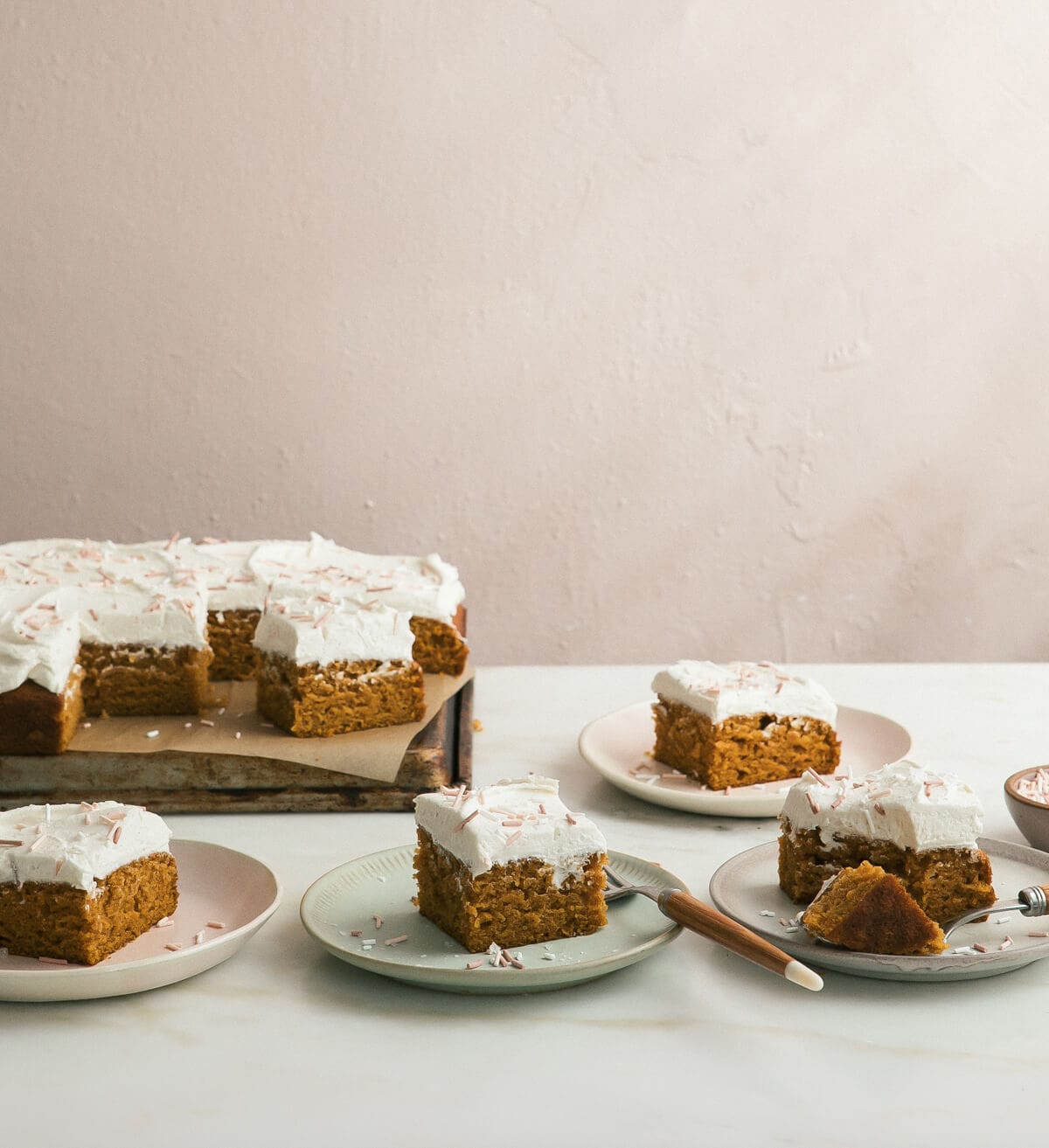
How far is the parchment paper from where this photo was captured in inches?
73.9

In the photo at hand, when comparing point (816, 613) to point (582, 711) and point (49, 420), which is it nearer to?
point (582, 711)

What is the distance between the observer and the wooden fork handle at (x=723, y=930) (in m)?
1.17

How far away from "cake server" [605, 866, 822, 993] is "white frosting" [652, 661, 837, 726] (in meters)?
0.49

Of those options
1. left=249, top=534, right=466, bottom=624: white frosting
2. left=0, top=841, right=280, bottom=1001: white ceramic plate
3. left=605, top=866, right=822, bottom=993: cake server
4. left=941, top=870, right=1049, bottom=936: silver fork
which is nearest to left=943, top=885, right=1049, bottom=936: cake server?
left=941, top=870, right=1049, bottom=936: silver fork

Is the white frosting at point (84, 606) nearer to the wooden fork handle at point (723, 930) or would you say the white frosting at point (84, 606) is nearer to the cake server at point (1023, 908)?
the wooden fork handle at point (723, 930)

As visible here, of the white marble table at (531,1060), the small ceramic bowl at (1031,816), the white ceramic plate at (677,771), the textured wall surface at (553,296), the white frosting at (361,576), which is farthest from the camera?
the textured wall surface at (553,296)

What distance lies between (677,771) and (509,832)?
62cm

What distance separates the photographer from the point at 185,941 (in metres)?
1.31

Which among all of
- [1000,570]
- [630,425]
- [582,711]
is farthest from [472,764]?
[1000,570]

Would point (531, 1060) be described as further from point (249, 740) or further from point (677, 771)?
point (249, 740)

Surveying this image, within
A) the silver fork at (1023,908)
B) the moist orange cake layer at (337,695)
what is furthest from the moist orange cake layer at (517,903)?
the moist orange cake layer at (337,695)

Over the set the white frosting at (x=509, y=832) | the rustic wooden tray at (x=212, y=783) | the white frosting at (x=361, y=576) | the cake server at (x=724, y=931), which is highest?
the white frosting at (x=361, y=576)

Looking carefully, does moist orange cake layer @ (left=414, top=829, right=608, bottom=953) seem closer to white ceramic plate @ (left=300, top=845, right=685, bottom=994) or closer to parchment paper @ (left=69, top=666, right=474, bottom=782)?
white ceramic plate @ (left=300, top=845, right=685, bottom=994)

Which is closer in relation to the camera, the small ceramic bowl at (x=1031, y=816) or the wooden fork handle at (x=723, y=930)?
the wooden fork handle at (x=723, y=930)
